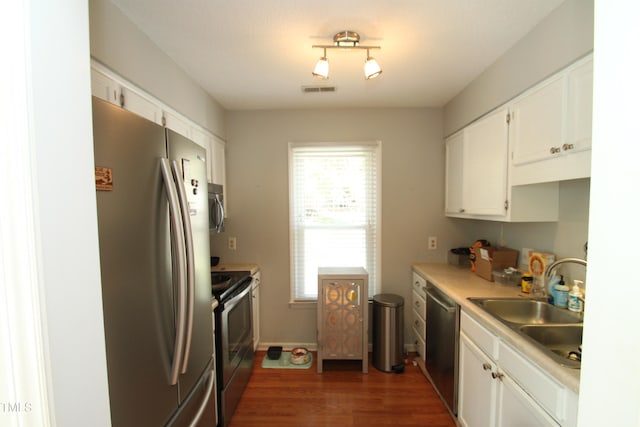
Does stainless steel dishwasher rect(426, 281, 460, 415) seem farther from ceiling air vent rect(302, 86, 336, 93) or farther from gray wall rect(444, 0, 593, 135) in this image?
ceiling air vent rect(302, 86, 336, 93)

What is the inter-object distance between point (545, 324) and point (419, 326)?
126 cm

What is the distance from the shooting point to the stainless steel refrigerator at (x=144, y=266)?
72 cm

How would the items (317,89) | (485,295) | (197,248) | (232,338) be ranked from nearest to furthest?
(197,248)
(485,295)
(232,338)
(317,89)

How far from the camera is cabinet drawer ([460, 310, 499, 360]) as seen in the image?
133cm

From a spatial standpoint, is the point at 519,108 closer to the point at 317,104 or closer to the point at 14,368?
the point at 317,104

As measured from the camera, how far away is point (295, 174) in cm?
270

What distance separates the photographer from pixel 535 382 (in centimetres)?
106

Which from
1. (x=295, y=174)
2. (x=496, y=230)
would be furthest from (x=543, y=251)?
(x=295, y=174)

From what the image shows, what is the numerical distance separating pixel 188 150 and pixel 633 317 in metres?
1.41

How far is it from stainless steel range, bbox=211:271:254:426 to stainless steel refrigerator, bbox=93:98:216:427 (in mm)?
562

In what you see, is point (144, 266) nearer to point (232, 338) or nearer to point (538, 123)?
point (232, 338)

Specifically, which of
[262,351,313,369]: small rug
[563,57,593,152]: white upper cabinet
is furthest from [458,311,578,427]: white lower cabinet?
[262,351,313,369]: small rug

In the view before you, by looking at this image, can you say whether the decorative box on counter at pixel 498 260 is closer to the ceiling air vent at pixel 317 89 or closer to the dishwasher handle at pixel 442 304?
the dishwasher handle at pixel 442 304

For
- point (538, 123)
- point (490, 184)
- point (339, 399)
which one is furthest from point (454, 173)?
point (339, 399)
